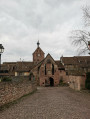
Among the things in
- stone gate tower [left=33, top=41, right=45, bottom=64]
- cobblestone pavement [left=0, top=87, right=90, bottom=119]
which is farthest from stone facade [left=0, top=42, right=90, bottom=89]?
cobblestone pavement [left=0, top=87, right=90, bottom=119]

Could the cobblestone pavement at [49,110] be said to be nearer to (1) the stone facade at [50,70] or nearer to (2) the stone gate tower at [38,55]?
(1) the stone facade at [50,70]

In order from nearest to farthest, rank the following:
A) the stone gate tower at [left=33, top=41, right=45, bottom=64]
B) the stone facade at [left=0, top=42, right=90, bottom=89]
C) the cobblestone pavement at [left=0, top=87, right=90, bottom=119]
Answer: the cobblestone pavement at [left=0, top=87, right=90, bottom=119] → the stone facade at [left=0, top=42, right=90, bottom=89] → the stone gate tower at [left=33, top=41, right=45, bottom=64]

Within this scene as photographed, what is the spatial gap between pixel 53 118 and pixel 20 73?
39.2 meters

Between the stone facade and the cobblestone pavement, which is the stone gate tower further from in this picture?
the cobblestone pavement

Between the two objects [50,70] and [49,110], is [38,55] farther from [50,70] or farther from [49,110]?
[49,110]

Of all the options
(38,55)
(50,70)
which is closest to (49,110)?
(50,70)

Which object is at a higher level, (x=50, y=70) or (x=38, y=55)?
(x=38, y=55)

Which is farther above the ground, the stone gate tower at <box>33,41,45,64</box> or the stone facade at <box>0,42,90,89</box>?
the stone gate tower at <box>33,41,45,64</box>

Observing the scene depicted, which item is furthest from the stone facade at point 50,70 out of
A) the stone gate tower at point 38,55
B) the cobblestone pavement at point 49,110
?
the cobblestone pavement at point 49,110

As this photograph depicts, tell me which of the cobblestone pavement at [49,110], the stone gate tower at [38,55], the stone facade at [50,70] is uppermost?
the stone gate tower at [38,55]

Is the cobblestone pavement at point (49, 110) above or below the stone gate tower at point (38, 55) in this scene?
below

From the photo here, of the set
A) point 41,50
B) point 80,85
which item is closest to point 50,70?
point 80,85

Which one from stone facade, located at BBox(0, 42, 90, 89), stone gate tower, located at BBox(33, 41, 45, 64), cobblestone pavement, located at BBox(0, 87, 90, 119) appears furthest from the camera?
stone gate tower, located at BBox(33, 41, 45, 64)

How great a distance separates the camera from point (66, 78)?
1674 inches
